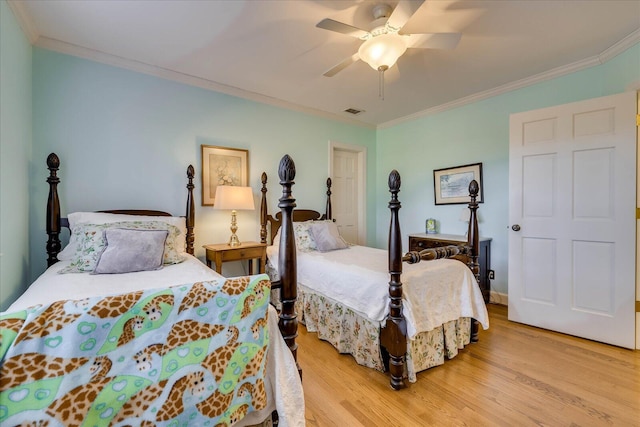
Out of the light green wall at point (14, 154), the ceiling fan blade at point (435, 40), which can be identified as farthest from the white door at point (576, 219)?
the light green wall at point (14, 154)

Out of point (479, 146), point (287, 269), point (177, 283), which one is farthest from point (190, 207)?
point (479, 146)

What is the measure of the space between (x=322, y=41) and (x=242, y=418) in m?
2.56

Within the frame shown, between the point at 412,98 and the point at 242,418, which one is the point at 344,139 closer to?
Answer: the point at 412,98

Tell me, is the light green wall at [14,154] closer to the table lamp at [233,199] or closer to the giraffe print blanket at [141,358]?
the table lamp at [233,199]

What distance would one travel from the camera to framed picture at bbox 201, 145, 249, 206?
10.2 ft

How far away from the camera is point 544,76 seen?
9.64 feet

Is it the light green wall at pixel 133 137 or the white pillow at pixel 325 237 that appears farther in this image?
the white pillow at pixel 325 237

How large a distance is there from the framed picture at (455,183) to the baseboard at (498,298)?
1.12 m

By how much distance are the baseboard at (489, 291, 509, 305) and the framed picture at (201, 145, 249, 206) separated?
10.6 feet

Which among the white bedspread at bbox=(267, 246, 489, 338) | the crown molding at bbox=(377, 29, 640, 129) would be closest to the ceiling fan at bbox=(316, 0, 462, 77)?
the white bedspread at bbox=(267, 246, 489, 338)

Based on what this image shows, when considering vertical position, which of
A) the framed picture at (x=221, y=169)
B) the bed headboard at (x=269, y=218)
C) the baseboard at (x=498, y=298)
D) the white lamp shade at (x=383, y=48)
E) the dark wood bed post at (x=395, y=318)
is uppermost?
the white lamp shade at (x=383, y=48)

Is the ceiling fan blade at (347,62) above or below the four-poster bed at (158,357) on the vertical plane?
above

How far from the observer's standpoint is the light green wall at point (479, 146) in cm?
268

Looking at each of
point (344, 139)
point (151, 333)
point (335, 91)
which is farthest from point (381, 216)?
point (151, 333)
